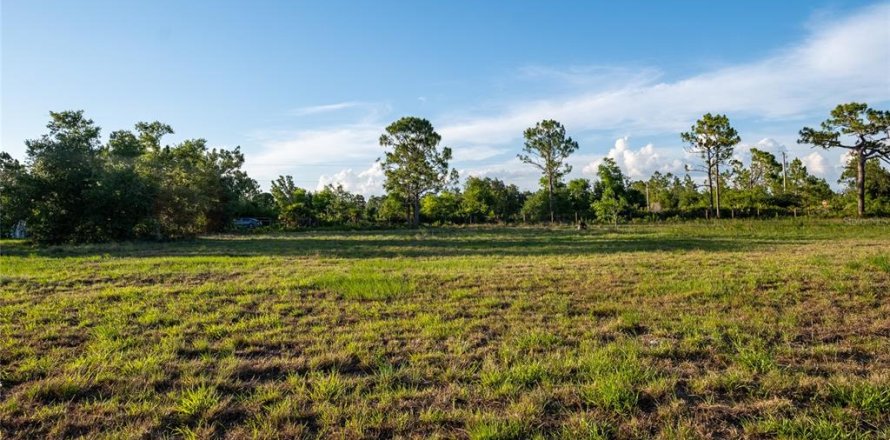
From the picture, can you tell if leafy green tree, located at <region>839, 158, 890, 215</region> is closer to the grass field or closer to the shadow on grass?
the shadow on grass

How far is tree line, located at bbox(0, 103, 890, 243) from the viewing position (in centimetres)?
2134

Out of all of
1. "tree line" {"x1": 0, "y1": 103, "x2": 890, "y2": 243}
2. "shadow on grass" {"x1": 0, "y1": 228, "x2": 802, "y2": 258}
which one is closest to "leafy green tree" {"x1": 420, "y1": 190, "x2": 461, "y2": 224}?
"tree line" {"x1": 0, "y1": 103, "x2": 890, "y2": 243}

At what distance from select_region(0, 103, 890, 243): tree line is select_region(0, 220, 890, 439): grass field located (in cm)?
1726

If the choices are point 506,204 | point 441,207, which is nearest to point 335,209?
point 441,207

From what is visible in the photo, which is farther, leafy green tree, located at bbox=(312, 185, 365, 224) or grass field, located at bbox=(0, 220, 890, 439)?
leafy green tree, located at bbox=(312, 185, 365, 224)

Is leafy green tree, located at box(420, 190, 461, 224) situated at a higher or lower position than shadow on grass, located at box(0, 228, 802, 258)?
higher

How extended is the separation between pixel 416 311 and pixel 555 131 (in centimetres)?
3854

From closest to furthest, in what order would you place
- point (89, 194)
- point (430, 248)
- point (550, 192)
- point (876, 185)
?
point (430, 248) < point (89, 194) < point (876, 185) < point (550, 192)

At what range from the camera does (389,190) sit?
1647 inches

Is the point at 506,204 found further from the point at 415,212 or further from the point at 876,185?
the point at 876,185

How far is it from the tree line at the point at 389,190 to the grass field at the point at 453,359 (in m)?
17.3

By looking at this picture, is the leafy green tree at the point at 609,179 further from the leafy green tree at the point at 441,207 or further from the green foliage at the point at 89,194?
the green foliage at the point at 89,194

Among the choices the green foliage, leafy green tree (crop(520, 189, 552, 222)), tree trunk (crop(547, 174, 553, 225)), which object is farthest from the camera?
leafy green tree (crop(520, 189, 552, 222))

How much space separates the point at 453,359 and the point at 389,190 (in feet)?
126
